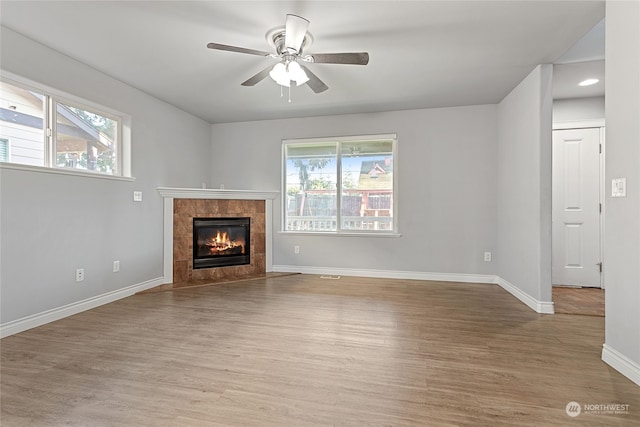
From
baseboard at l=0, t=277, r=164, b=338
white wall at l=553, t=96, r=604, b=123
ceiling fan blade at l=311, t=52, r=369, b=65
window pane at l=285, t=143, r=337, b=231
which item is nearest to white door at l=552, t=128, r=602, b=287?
white wall at l=553, t=96, r=604, b=123

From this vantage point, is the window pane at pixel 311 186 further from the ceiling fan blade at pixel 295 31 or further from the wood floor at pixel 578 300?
the wood floor at pixel 578 300

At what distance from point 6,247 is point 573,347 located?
182 inches

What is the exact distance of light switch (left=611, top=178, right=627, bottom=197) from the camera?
6.45ft

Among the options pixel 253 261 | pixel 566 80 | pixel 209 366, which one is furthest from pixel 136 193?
pixel 566 80

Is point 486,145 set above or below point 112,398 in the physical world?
above

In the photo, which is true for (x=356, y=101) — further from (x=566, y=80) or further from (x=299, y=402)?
(x=299, y=402)

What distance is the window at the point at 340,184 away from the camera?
16.0ft

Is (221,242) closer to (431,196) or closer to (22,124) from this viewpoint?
(22,124)

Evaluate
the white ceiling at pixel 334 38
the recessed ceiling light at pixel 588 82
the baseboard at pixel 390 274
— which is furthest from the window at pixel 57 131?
the recessed ceiling light at pixel 588 82

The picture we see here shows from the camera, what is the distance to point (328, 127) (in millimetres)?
5012

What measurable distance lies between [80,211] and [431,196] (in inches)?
175

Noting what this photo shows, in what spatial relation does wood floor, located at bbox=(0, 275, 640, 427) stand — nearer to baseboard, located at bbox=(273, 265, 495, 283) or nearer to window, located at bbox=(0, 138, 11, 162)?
baseboard, located at bbox=(273, 265, 495, 283)

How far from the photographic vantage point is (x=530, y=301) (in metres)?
3.36

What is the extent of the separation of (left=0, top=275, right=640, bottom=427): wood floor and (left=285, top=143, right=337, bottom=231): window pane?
200cm
